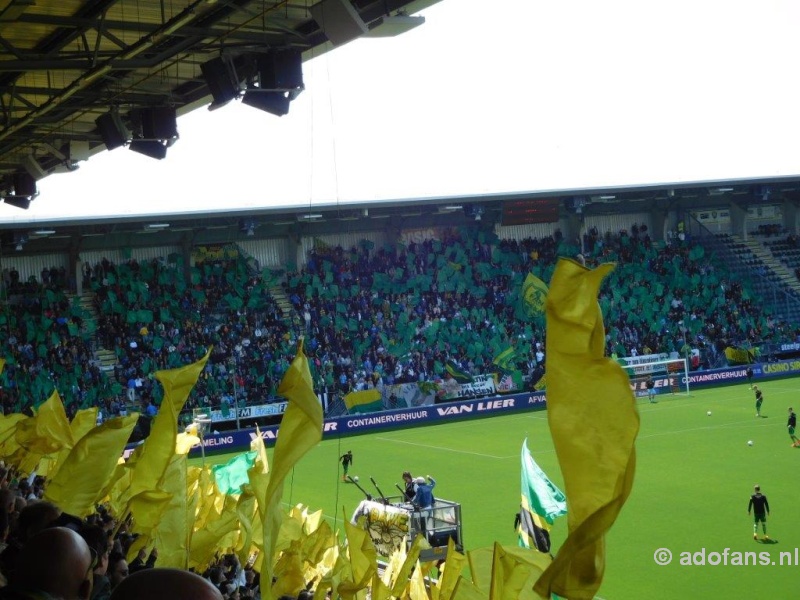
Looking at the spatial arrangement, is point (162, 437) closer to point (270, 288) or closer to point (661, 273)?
point (270, 288)

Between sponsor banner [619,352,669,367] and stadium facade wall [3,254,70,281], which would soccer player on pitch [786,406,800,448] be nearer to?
sponsor banner [619,352,669,367]

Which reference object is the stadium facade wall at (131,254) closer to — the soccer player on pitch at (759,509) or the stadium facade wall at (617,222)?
the stadium facade wall at (617,222)

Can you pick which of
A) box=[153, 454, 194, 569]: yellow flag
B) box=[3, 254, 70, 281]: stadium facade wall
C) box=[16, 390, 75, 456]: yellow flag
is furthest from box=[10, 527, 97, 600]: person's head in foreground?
box=[3, 254, 70, 281]: stadium facade wall

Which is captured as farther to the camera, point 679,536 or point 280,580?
point 679,536

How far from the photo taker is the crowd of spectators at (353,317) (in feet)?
94.4

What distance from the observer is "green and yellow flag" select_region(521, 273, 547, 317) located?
36344 millimetres

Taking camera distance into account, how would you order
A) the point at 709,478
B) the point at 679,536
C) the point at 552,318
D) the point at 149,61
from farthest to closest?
the point at 709,478
the point at 679,536
the point at 149,61
the point at 552,318

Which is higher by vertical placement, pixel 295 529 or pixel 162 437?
pixel 162 437

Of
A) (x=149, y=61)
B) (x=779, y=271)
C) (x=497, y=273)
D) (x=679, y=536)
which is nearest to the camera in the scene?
(x=149, y=61)

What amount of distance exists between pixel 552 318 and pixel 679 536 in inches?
549

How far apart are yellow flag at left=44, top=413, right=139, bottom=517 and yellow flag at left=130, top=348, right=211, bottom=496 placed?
15.9 inches

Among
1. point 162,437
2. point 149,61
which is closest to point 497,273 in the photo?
point 149,61

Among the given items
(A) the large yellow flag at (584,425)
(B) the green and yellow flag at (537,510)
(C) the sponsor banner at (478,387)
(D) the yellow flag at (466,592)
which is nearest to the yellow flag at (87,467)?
(D) the yellow flag at (466,592)

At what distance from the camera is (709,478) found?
1992cm
